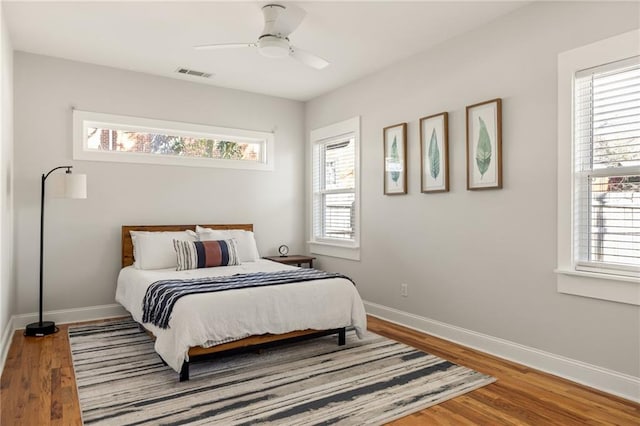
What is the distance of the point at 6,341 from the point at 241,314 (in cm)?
208

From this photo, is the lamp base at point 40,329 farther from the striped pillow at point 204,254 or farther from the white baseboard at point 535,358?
the white baseboard at point 535,358

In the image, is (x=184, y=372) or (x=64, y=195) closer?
(x=184, y=372)

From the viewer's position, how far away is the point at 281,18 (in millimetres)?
3176

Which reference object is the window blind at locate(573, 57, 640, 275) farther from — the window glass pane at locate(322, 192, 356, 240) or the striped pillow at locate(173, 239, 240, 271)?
the striped pillow at locate(173, 239, 240, 271)

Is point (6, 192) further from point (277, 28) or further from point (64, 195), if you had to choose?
point (277, 28)

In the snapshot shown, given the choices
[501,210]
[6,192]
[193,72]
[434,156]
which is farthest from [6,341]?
[501,210]

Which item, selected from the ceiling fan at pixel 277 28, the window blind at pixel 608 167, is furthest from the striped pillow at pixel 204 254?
the window blind at pixel 608 167

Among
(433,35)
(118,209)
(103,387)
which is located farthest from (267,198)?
(103,387)

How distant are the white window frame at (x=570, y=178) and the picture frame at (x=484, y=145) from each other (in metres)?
0.49

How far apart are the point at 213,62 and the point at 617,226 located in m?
3.83

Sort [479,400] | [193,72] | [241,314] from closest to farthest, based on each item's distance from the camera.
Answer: [479,400] → [241,314] → [193,72]

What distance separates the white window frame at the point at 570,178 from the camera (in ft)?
9.12

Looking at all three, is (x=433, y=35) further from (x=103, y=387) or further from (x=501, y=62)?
(x=103, y=387)

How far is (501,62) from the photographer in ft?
11.3
